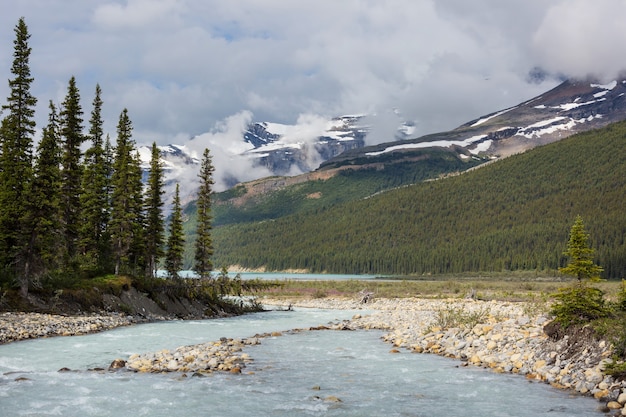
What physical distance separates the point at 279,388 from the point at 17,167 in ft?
103

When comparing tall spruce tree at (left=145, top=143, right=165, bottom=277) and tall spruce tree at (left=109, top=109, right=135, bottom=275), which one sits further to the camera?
tall spruce tree at (left=145, top=143, right=165, bottom=277)

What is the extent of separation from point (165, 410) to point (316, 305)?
57699mm

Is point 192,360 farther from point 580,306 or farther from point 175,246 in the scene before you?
point 175,246

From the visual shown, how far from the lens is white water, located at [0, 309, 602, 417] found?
17094mm

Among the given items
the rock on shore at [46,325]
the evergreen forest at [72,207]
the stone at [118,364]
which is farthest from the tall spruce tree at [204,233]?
the stone at [118,364]

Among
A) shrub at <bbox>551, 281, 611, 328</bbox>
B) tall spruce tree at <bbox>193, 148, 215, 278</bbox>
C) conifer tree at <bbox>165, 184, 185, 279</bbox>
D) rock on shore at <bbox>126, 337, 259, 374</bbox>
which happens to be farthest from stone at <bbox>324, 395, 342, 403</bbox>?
conifer tree at <bbox>165, 184, 185, 279</bbox>

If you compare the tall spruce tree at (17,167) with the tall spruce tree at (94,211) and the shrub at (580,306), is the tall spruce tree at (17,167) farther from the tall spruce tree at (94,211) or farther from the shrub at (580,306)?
the shrub at (580,306)

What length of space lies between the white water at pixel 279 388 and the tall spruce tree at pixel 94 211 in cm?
2220

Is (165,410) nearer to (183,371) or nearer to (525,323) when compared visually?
(183,371)

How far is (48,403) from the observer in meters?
17.3

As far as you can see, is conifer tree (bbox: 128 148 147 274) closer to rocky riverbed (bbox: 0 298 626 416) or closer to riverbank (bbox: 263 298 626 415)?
rocky riverbed (bbox: 0 298 626 416)

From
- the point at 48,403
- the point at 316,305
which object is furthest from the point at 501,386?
the point at 316,305

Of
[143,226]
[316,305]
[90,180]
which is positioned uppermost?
[90,180]

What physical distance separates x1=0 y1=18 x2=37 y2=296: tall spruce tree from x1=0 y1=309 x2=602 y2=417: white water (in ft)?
34.7
